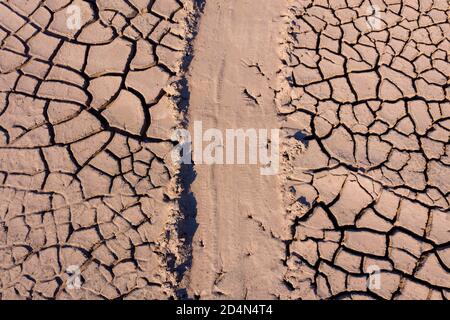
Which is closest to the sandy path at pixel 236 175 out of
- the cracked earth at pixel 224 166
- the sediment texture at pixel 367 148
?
the cracked earth at pixel 224 166

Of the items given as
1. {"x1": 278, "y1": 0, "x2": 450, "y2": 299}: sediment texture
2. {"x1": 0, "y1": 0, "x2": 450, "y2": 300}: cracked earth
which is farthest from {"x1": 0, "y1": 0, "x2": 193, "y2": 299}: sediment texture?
{"x1": 278, "y1": 0, "x2": 450, "y2": 299}: sediment texture

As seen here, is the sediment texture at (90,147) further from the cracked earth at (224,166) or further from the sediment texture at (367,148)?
the sediment texture at (367,148)

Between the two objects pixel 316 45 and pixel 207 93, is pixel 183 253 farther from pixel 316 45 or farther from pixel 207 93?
pixel 316 45

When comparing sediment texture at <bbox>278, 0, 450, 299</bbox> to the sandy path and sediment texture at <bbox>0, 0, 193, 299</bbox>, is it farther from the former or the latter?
sediment texture at <bbox>0, 0, 193, 299</bbox>

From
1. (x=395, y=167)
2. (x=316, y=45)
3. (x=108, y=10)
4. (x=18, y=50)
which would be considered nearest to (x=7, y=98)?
(x=18, y=50)

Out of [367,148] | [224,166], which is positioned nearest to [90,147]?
[224,166]

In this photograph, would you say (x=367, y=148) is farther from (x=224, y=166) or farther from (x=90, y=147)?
(x=90, y=147)
